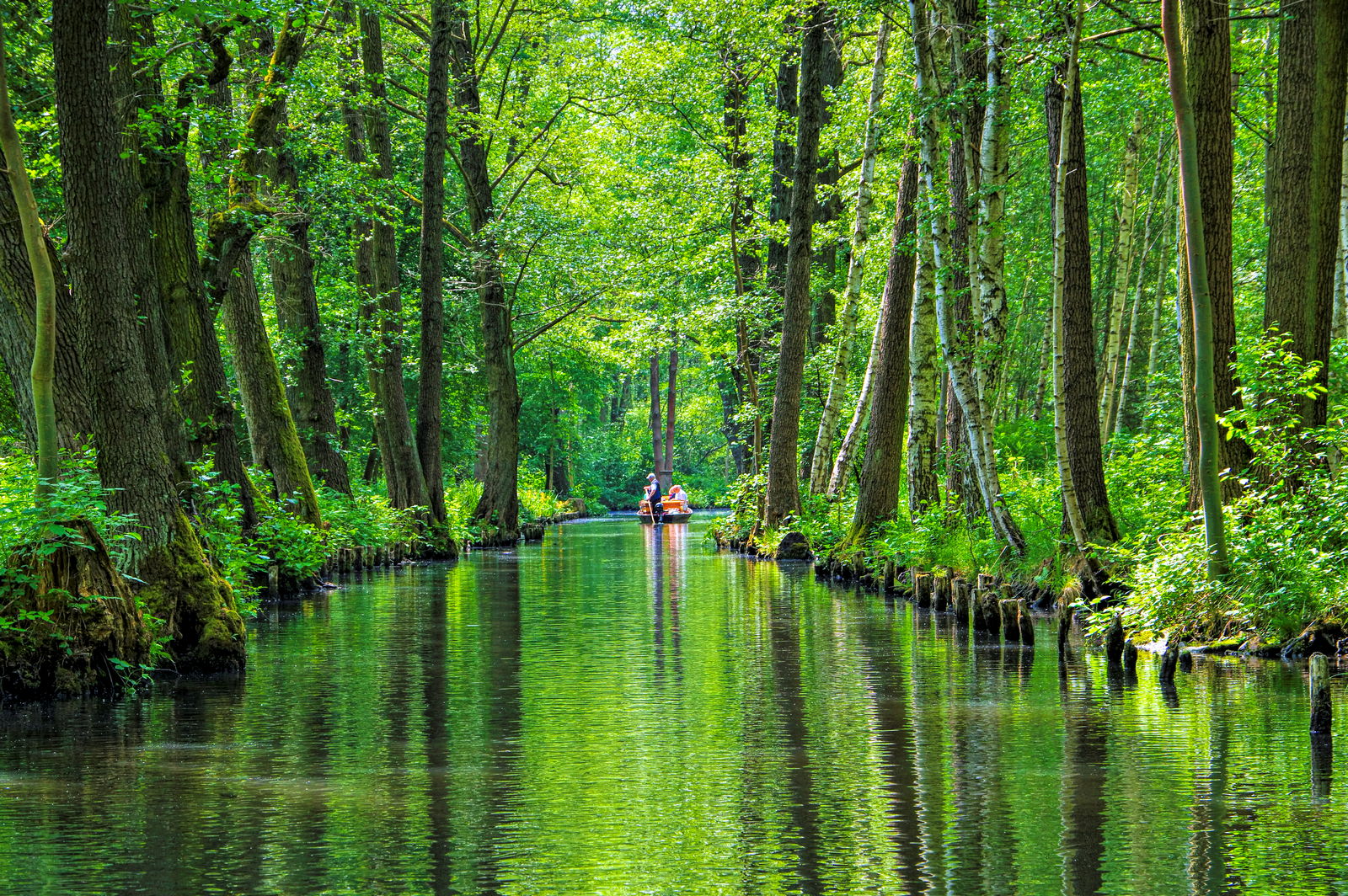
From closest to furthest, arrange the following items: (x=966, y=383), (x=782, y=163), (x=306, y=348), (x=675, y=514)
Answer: (x=966, y=383), (x=306, y=348), (x=782, y=163), (x=675, y=514)

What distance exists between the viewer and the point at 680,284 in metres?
34.9

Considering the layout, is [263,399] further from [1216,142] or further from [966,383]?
[1216,142]

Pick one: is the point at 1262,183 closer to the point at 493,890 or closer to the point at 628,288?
the point at 628,288

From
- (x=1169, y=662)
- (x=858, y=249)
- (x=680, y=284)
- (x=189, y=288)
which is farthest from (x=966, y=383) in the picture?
(x=680, y=284)

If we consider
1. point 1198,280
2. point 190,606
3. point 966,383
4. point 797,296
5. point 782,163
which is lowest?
point 190,606

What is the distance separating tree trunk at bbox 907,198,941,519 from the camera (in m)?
18.9

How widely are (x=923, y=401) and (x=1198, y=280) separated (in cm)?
891

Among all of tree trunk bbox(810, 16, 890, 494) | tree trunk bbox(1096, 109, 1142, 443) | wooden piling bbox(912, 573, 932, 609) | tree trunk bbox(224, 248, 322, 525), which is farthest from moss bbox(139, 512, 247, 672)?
tree trunk bbox(1096, 109, 1142, 443)

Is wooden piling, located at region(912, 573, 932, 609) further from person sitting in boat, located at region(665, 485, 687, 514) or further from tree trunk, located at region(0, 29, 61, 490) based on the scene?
person sitting in boat, located at region(665, 485, 687, 514)

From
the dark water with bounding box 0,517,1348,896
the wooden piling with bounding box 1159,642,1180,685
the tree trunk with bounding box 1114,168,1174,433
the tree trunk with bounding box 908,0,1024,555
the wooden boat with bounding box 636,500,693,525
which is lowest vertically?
the dark water with bounding box 0,517,1348,896

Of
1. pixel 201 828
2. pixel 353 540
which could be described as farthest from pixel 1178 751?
pixel 353 540

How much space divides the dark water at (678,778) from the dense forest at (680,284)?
160 centimetres

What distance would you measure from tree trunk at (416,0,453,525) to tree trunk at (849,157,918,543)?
10.0 m

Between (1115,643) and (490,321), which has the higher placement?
(490,321)
